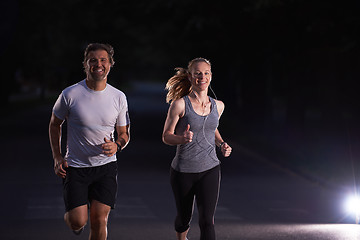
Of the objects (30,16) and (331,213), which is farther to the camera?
(30,16)

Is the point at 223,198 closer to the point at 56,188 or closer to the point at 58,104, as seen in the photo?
the point at 56,188

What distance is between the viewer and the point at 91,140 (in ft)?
22.0

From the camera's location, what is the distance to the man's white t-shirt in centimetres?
669

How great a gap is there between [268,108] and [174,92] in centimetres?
2900

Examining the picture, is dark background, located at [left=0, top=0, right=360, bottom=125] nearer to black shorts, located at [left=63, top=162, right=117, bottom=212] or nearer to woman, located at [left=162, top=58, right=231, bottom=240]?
woman, located at [left=162, top=58, right=231, bottom=240]

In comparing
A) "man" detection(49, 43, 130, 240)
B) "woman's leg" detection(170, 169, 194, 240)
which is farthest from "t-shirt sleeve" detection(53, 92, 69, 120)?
Answer: "woman's leg" detection(170, 169, 194, 240)

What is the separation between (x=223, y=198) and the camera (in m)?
12.6

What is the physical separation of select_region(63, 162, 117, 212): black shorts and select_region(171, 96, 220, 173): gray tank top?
60 cm

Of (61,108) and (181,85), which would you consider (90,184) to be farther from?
(181,85)

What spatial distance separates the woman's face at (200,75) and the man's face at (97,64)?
0.74 meters

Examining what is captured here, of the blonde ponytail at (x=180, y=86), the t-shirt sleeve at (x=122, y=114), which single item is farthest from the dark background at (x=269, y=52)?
the t-shirt sleeve at (x=122, y=114)

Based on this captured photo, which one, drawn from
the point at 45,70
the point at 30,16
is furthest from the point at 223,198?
the point at 45,70

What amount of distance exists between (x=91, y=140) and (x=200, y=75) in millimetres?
1076

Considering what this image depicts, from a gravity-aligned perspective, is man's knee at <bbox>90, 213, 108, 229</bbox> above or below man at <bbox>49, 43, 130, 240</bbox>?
below
